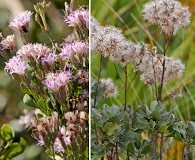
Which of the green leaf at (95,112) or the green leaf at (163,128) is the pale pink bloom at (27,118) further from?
the green leaf at (163,128)

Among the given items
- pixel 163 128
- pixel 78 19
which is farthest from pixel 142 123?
pixel 78 19

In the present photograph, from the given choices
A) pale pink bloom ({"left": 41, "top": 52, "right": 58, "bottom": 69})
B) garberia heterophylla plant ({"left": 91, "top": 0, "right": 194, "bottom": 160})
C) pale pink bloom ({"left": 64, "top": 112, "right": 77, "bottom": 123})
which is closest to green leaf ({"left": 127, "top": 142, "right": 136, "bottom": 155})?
garberia heterophylla plant ({"left": 91, "top": 0, "right": 194, "bottom": 160})

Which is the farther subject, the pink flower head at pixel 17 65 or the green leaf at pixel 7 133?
the green leaf at pixel 7 133

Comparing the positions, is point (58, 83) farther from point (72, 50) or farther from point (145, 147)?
point (145, 147)

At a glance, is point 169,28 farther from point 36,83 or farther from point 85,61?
point 36,83

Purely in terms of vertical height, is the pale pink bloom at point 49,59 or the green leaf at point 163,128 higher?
the pale pink bloom at point 49,59

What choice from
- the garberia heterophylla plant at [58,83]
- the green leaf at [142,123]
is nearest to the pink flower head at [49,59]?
the garberia heterophylla plant at [58,83]

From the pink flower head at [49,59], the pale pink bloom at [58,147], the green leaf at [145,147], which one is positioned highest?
the pink flower head at [49,59]
